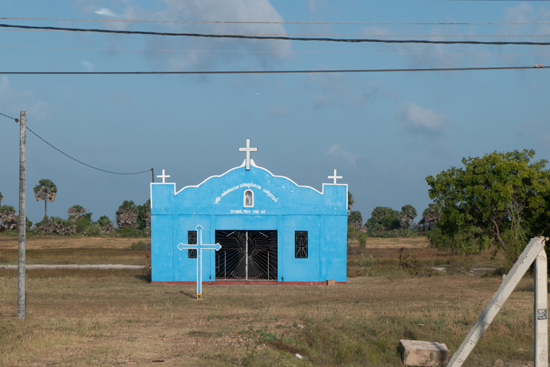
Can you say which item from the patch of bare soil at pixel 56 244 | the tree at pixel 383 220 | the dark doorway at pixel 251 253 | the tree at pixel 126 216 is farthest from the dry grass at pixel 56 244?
the tree at pixel 383 220

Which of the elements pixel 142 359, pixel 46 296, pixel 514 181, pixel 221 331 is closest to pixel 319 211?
pixel 514 181

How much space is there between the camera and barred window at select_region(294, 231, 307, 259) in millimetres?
29078

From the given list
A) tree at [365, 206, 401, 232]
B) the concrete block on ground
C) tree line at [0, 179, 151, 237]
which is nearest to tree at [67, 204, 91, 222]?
tree line at [0, 179, 151, 237]

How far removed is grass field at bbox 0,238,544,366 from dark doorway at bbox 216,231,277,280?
14.9 ft

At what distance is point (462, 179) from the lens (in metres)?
33.1

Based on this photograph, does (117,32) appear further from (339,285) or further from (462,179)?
(462,179)

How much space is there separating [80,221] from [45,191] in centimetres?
790

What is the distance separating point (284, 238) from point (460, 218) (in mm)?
11337

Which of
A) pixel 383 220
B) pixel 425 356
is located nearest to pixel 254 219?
pixel 425 356

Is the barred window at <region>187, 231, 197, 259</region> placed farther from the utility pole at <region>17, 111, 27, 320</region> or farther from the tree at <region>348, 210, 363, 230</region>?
the tree at <region>348, 210, 363, 230</region>

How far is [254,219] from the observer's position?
2897cm

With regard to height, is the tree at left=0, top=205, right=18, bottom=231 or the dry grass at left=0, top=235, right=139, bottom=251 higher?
the tree at left=0, top=205, right=18, bottom=231

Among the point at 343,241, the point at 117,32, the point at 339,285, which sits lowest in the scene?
the point at 339,285

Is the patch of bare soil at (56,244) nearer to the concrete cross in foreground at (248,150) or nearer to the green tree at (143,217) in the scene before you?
the green tree at (143,217)
